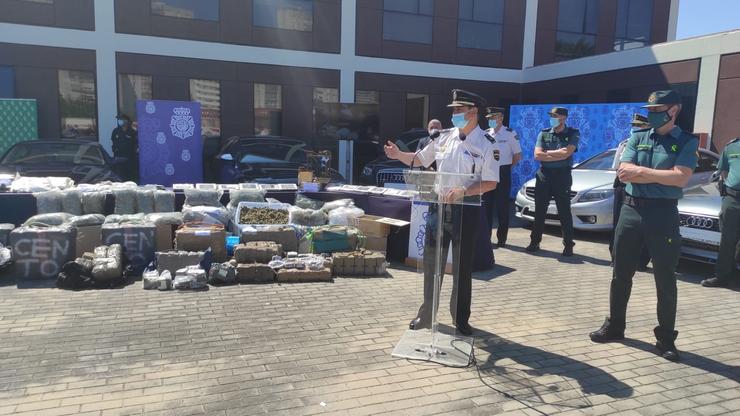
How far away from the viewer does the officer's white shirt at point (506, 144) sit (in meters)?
7.86

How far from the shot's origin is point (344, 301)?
5.90 metres

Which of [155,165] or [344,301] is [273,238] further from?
[155,165]

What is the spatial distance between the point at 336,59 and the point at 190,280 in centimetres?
1424

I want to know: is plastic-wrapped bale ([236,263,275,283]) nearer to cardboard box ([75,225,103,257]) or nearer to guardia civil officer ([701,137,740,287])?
cardboard box ([75,225,103,257])

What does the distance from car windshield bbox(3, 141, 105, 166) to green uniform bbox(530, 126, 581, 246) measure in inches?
331

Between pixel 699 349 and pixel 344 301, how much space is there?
3382 millimetres

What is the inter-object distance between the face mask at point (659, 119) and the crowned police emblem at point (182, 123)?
32.1 feet

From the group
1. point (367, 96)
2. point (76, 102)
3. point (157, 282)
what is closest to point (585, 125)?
point (367, 96)

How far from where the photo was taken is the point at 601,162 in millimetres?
10562

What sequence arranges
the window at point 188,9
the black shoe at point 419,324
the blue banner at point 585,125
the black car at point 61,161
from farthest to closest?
the window at point 188,9, the blue banner at point 585,125, the black car at point 61,161, the black shoe at point 419,324

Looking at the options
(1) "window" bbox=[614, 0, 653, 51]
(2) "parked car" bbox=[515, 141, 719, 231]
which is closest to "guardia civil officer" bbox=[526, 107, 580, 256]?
(2) "parked car" bbox=[515, 141, 719, 231]

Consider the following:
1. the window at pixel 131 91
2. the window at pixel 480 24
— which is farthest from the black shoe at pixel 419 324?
the window at pixel 480 24

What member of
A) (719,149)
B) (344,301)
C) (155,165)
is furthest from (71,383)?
(719,149)

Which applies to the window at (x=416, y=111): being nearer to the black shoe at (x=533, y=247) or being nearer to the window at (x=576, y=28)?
the window at (x=576, y=28)
